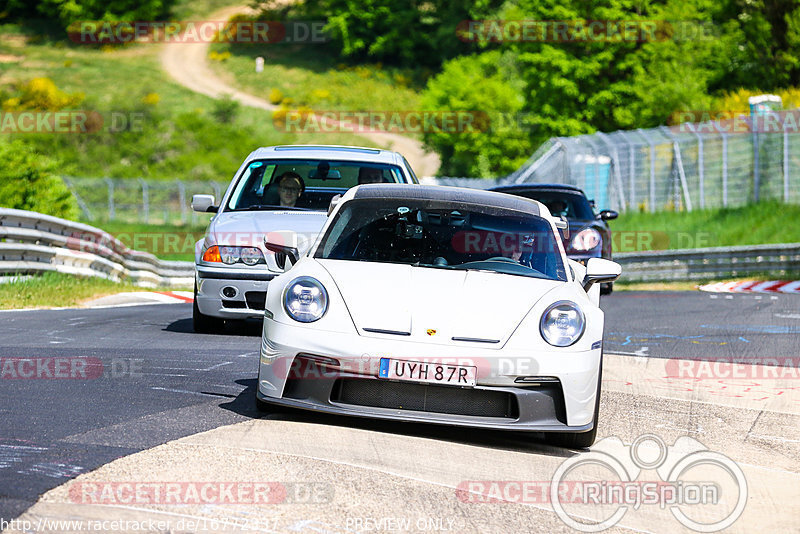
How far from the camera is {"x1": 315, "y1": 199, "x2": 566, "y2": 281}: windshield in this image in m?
6.79

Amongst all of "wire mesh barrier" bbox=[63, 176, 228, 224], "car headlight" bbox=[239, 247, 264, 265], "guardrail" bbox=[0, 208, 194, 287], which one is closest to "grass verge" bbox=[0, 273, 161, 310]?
"guardrail" bbox=[0, 208, 194, 287]

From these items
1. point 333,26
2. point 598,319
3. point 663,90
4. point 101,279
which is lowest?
point 101,279

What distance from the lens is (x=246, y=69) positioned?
9575 centimetres

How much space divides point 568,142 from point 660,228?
515 cm

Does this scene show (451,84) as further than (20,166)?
Yes

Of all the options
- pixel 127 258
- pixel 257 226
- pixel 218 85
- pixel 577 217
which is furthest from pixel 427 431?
pixel 218 85

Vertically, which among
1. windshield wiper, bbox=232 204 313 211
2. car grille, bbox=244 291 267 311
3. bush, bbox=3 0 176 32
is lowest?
A: car grille, bbox=244 291 267 311

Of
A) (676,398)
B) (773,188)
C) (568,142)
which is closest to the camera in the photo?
(676,398)

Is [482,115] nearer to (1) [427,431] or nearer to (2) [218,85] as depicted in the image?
(2) [218,85]

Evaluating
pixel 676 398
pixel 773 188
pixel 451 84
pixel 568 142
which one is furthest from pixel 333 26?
pixel 676 398

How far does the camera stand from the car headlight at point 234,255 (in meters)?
9.95

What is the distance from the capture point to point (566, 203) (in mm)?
17328

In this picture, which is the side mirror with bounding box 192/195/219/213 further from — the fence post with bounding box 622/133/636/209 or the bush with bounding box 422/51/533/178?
the bush with bounding box 422/51/533/178

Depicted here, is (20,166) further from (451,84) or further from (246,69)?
(246,69)
